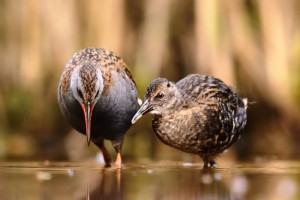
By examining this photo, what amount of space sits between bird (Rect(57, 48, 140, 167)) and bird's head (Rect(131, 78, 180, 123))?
0.34m

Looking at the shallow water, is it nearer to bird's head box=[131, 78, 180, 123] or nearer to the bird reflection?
the bird reflection

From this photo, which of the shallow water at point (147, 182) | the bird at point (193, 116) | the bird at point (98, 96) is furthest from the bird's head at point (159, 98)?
the shallow water at point (147, 182)

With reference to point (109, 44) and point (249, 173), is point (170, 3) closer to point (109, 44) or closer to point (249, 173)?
point (109, 44)

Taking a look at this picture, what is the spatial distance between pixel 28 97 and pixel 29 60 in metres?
0.48

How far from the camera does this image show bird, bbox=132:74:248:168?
7742mm

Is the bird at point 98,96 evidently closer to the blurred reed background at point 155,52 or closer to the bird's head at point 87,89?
the bird's head at point 87,89

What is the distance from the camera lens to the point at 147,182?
21.6ft

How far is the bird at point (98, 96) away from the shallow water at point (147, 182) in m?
Answer: 0.37

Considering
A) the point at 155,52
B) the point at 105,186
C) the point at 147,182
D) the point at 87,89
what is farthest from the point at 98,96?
the point at 155,52

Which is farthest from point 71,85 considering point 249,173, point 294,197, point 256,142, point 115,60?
point 256,142

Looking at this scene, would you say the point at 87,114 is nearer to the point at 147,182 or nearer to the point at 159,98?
the point at 159,98

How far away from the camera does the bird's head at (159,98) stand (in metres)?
7.69

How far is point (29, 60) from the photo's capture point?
11.3 meters

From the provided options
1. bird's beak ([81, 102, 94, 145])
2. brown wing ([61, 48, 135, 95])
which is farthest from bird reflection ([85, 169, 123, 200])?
brown wing ([61, 48, 135, 95])
